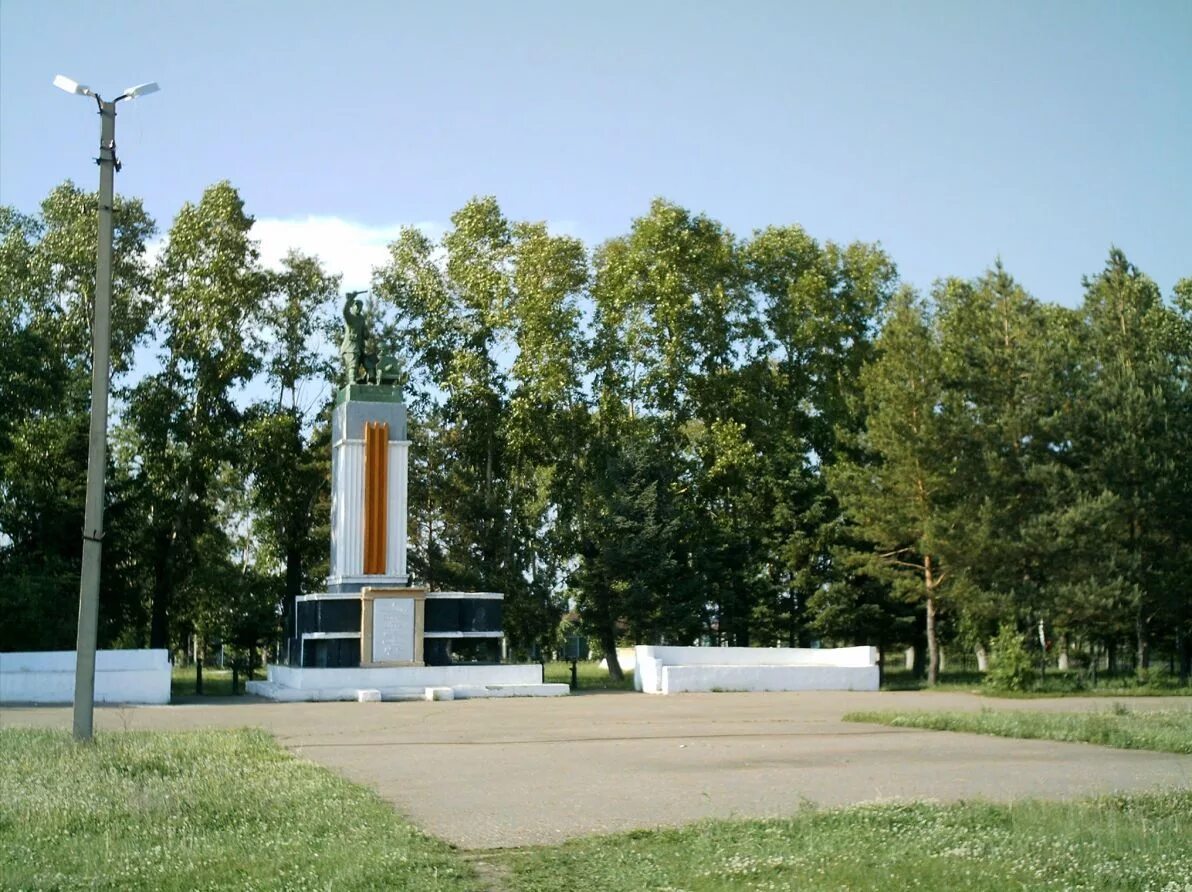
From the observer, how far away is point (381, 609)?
30.7m

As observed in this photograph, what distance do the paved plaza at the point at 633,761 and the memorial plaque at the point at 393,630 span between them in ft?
20.1

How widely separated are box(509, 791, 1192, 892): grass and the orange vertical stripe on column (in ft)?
75.1

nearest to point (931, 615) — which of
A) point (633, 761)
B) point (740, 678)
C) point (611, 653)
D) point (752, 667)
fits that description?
point (752, 667)

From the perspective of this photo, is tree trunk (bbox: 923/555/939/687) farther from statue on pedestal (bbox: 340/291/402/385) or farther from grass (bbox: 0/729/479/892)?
grass (bbox: 0/729/479/892)

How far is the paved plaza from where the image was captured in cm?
1049

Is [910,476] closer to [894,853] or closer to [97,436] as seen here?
[97,436]

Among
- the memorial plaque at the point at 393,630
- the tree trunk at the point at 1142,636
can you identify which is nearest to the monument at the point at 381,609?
the memorial plaque at the point at 393,630

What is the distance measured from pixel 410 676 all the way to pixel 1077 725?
16.5 m

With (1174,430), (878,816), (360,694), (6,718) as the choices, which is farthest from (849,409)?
(878,816)

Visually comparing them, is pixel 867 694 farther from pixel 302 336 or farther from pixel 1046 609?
pixel 302 336

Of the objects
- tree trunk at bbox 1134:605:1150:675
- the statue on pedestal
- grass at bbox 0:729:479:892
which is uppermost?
the statue on pedestal

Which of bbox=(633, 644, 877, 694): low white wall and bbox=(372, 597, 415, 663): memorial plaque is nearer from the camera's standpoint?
bbox=(372, 597, 415, 663): memorial plaque

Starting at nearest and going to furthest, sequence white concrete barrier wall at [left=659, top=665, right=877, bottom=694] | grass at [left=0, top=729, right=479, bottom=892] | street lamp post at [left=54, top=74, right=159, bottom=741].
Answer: grass at [left=0, top=729, right=479, bottom=892]
street lamp post at [left=54, top=74, right=159, bottom=741]
white concrete barrier wall at [left=659, top=665, right=877, bottom=694]

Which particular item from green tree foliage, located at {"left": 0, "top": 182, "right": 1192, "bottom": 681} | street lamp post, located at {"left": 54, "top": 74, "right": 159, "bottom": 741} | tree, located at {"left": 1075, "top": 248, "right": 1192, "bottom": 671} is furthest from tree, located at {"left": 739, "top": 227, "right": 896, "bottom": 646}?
street lamp post, located at {"left": 54, "top": 74, "right": 159, "bottom": 741}
